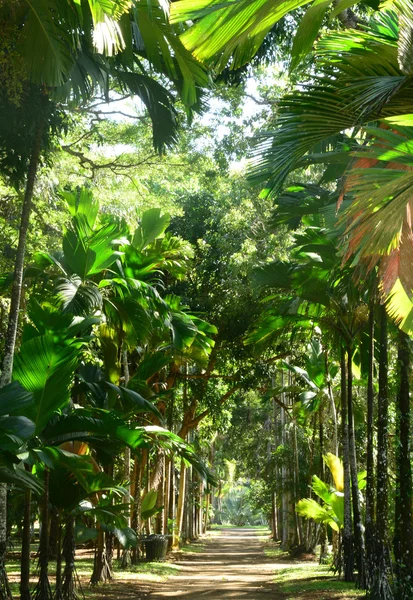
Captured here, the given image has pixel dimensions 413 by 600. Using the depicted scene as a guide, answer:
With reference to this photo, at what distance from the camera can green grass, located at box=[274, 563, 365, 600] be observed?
12.6 metres

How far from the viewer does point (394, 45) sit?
609 cm

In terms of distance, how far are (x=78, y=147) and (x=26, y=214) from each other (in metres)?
5.63

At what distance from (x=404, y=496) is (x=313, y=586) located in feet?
13.4

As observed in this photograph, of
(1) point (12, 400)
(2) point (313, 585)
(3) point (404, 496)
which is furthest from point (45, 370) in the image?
(2) point (313, 585)

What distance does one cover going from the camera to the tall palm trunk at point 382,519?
1087cm

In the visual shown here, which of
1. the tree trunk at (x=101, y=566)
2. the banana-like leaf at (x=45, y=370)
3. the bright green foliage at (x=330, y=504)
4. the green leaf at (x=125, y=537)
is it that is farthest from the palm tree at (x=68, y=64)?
the bright green foliage at (x=330, y=504)

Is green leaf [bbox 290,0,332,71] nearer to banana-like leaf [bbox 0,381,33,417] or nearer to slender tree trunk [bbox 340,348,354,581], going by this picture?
banana-like leaf [bbox 0,381,33,417]

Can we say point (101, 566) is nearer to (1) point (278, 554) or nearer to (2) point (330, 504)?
(2) point (330, 504)

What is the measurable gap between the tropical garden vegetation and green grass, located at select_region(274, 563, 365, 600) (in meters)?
Result: 0.40

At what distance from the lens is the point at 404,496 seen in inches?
440

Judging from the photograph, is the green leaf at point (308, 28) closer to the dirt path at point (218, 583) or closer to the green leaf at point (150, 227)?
the green leaf at point (150, 227)

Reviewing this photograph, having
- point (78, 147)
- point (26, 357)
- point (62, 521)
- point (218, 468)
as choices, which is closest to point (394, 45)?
point (26, 357)

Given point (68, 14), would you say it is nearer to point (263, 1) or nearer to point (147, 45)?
point (147, 45)

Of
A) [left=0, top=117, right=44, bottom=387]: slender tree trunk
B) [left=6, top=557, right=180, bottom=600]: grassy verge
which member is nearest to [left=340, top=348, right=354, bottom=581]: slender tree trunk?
[left=6, top=557, right=180, bottom=600]: grassy verge
